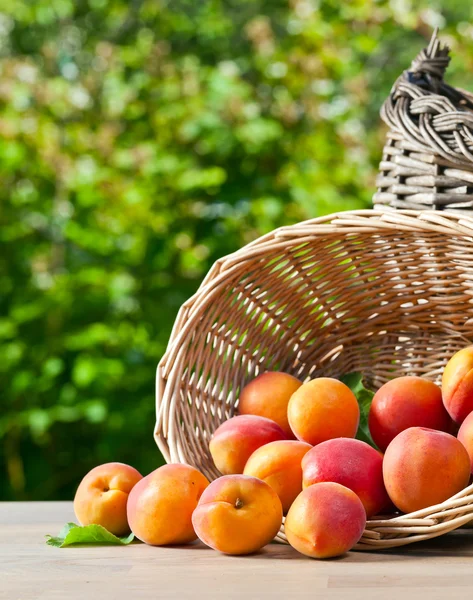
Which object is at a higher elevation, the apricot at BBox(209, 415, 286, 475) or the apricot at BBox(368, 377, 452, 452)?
the apricot at BBox(368, 377, 452, 452)

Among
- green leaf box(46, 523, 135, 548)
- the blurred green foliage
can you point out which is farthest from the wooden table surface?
the blurred green foliage

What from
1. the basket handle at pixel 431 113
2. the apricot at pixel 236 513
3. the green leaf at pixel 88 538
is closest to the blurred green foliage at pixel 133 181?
the basket handle at pixel 431 113

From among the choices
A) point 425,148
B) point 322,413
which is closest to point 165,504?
point 322,413

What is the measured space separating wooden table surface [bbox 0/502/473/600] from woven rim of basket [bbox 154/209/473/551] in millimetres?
29

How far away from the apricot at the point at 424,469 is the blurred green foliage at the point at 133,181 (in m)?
1.30

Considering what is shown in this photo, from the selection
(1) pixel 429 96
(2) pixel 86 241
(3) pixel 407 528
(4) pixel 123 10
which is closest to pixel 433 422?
(3) pixel 407 528

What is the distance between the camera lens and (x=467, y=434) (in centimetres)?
84

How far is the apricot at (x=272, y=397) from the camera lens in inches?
39.6

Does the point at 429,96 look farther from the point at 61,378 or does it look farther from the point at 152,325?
the point at 61,378

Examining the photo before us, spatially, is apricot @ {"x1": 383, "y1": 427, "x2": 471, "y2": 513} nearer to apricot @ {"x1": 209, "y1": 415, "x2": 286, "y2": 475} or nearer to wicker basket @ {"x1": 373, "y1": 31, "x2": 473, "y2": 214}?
apricot @ {"x1": 209, "y1": 415, "x2": 286, "y2": 475}

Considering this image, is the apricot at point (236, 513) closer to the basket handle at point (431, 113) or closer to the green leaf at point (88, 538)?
the green leaf at point (88, 538)

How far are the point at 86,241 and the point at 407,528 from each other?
4.95 ft

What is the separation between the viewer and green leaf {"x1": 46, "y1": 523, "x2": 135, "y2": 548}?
858mm

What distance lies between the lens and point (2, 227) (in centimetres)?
218
